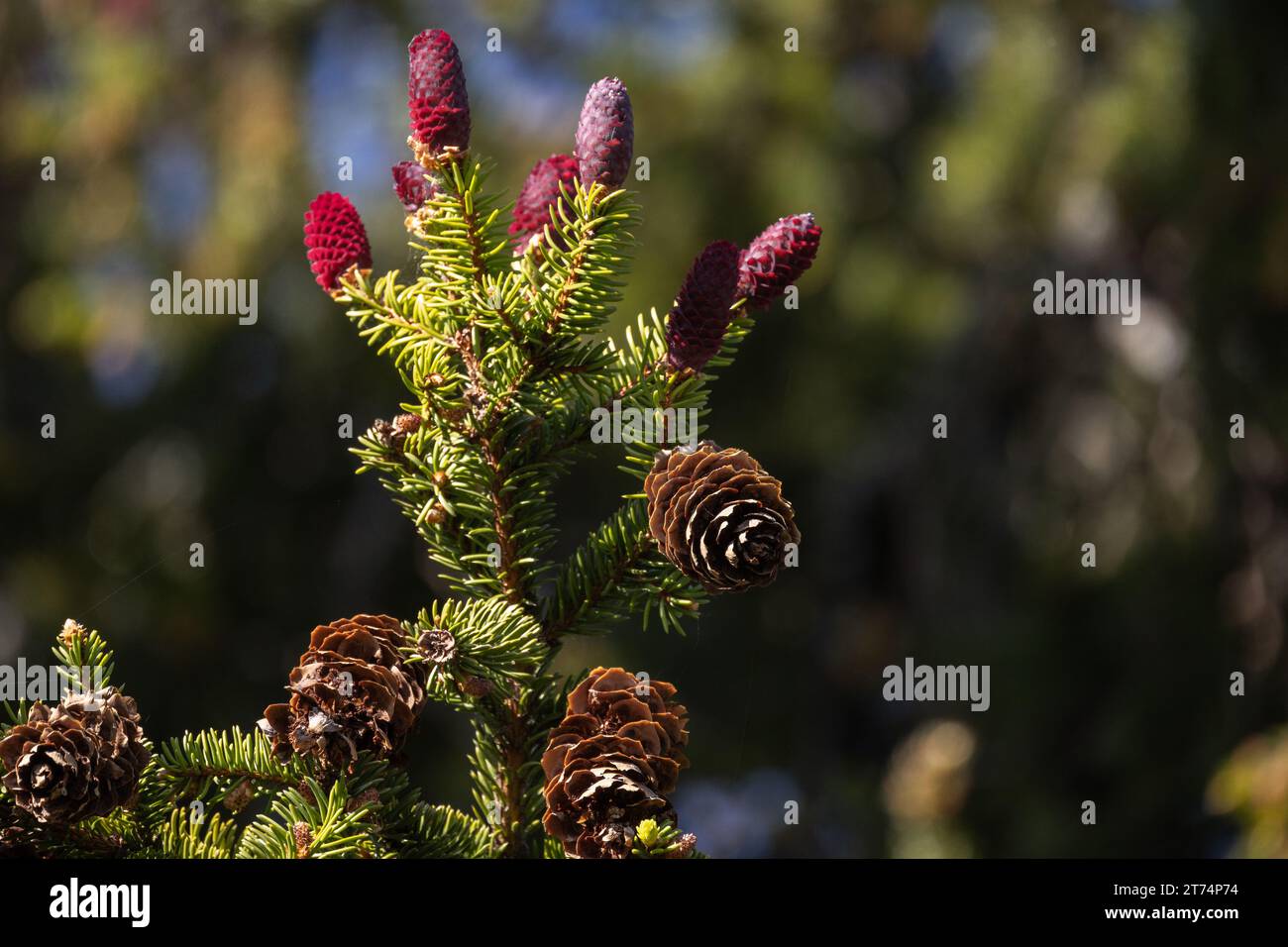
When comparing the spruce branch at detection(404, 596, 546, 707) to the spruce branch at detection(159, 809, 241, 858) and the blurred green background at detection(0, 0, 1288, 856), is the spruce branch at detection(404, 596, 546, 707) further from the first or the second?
the blurred green background at detection(0, 0, 1288, 856)

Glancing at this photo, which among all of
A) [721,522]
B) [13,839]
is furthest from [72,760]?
[721,522]

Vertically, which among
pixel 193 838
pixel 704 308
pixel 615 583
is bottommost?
pixel 193 838

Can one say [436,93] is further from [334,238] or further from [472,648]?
[472,648]

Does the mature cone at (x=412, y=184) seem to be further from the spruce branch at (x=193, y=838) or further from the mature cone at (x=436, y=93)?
the spruce branch at (x=193, y=838)

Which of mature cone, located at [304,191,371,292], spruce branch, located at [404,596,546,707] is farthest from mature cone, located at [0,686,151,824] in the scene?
mature cone, located at [304,191,371,292]

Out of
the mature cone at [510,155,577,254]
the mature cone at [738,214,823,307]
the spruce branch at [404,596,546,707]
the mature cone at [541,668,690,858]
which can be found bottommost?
the mature cone at [541,668,690,858]

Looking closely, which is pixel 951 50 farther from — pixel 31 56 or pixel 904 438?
pixel 31 56

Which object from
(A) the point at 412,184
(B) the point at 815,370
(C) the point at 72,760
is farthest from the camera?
(B) the point at 815,370
